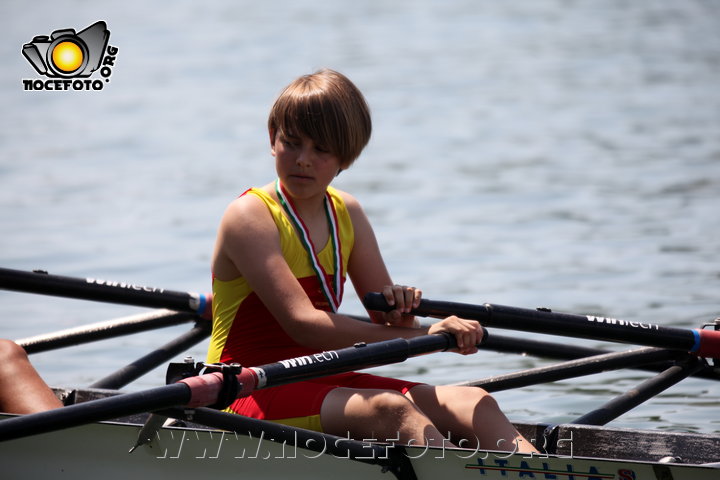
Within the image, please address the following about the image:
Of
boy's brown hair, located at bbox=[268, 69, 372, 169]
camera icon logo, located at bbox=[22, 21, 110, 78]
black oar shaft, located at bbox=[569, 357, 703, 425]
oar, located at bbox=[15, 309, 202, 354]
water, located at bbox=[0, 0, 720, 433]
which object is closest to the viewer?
boy's brown hair, located at bbox=[268, 69, 372, 169]

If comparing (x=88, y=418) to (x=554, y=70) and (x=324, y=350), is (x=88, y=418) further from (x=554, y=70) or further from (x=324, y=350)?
(x=554, y=70)

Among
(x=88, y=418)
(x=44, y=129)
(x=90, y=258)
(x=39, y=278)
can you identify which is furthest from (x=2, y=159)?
(x=88, y=418)

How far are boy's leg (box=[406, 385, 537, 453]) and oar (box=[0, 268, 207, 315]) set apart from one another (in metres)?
1.60

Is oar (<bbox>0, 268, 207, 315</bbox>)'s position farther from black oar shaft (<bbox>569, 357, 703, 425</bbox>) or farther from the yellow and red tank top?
black oar shaft (<bbox>569, 357, 703, 425</bbox>)

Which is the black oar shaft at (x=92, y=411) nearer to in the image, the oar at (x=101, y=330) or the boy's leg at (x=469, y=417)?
the boy's leg at (x=469, y=417)

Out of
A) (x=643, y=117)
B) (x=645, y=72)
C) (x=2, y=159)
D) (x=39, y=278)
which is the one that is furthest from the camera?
(x=645, y=72)

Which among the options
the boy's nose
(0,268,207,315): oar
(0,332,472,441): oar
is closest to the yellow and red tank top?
the boy's nose

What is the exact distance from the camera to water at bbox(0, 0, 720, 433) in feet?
23.8

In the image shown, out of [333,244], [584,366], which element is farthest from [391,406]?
[584,366]

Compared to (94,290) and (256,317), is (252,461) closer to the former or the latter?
(256,317)

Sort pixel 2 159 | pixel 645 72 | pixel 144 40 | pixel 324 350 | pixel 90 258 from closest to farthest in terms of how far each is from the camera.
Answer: pixel 324 350 < pixel 90 258 < pixel 2 159 < pixel 645 72 < pixel 144 40

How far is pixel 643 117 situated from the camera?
1310 cm

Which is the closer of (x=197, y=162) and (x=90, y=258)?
(x=90, y=258)

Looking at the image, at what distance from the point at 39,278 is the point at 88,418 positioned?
171 cm
